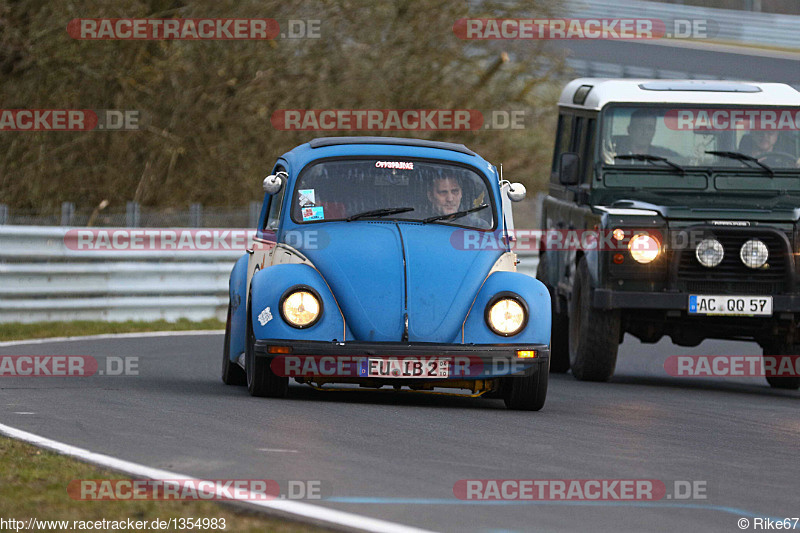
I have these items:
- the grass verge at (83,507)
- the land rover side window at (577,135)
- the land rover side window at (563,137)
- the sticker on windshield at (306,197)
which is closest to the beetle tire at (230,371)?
the sticker on windshield at (306,197)

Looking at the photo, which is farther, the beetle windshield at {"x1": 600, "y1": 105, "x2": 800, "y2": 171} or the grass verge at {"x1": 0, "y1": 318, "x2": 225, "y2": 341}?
the grass verge at {"x1": 0, "y1": 318, "x2": 225, "y2": 341}

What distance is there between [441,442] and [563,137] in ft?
27.2

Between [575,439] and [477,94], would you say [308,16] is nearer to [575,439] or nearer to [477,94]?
[477,94]

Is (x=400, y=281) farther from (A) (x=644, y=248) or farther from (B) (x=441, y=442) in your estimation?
(A) (x=644, y=248)

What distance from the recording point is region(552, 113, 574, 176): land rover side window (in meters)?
15.7

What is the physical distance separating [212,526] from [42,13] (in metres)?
17.6

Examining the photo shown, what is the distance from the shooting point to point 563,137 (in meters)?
16.1

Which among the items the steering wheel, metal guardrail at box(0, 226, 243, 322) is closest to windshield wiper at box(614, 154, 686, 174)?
the steering wheel

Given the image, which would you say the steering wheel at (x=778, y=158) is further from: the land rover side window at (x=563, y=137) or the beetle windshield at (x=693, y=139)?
Answer: the land rover side window at (x=563, y=137)

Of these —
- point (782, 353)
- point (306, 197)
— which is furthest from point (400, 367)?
point (782, 353)

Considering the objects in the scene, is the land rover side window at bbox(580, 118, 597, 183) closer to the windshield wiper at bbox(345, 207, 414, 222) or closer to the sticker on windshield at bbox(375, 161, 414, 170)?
the sticker on windshield at bbox(375, 161, 414, 170)

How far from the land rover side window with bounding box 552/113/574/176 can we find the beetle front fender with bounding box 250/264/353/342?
6.15 m

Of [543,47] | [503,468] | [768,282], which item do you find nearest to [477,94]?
[543,47]

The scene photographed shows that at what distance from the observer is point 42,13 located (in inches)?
874
